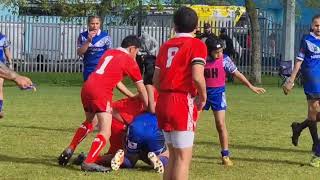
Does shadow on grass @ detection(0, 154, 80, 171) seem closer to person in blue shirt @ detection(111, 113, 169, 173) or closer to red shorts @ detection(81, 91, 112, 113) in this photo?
person in blue shirt @ detection(111, 113, 169, 173)

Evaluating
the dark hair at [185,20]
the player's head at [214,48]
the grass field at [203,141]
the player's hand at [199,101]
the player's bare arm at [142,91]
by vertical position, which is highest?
the dark hair at [185,20]

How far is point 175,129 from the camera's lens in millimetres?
7402

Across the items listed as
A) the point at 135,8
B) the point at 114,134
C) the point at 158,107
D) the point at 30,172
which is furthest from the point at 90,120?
the point at 135,8

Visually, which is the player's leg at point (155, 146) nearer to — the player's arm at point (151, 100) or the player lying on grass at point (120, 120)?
the player's arm at point (151, 100)

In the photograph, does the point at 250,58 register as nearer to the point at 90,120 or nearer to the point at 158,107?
the point at 90,120

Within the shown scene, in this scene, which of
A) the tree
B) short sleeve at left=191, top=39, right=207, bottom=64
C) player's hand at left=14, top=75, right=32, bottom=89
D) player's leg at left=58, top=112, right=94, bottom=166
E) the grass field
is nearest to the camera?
player's hand at left=14, top=75, right=32, bottom=89

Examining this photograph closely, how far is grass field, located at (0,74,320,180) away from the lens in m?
9.78

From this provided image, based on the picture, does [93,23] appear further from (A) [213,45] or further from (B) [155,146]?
(B) [155,146]

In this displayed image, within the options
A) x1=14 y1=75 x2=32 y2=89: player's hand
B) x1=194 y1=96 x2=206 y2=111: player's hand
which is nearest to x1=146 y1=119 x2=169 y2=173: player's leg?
x1=194 y1=96 x2=206 y2=111: player's hand

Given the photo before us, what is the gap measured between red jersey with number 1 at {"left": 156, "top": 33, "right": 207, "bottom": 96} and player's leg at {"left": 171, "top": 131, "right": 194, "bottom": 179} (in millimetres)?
407

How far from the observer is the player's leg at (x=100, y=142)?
965 centimetres

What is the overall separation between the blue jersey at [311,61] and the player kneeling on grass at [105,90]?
2.57 m

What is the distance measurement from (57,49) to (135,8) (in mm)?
4481

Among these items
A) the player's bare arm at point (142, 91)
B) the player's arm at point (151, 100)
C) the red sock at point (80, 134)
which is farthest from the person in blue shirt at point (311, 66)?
the red sock at point (80, 134)
